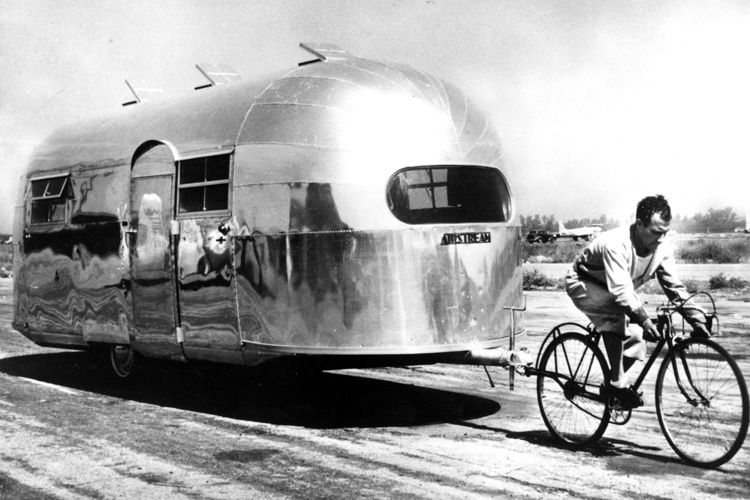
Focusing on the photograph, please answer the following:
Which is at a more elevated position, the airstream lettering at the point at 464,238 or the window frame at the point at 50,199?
the window frame at the point at 50,199

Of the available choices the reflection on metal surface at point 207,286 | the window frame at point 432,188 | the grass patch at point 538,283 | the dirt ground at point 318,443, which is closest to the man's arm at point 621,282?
the dirt ground at point 318,443

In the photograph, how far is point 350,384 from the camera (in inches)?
382

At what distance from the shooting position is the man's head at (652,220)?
6.00 meters

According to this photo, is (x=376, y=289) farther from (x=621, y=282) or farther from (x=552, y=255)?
(x=552, y=255)

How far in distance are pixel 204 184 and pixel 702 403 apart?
4749 mm

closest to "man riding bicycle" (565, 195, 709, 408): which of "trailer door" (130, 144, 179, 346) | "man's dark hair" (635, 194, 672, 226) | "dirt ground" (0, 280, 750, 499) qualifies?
"man's dark hair" (635, 194, 672, 226)

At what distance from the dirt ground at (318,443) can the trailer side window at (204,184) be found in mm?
1976

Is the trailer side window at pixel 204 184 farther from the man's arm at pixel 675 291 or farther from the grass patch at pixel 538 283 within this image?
the grass patch at pixel 538 283

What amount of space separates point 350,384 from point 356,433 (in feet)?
8.28

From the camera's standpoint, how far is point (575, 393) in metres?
6.62

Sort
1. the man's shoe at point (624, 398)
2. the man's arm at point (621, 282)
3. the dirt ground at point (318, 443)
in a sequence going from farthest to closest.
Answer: the man's shoe at point (624, 398) < the man's arm at point (621, 282) < the dirt ground at point (318, 443)

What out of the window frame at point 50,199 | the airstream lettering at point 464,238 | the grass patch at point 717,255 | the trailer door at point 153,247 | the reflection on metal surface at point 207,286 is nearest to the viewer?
the airstream lettering at point 464,238

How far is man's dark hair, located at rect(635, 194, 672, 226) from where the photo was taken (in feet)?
19.7

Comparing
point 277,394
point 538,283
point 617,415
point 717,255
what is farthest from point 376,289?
point 717,255
